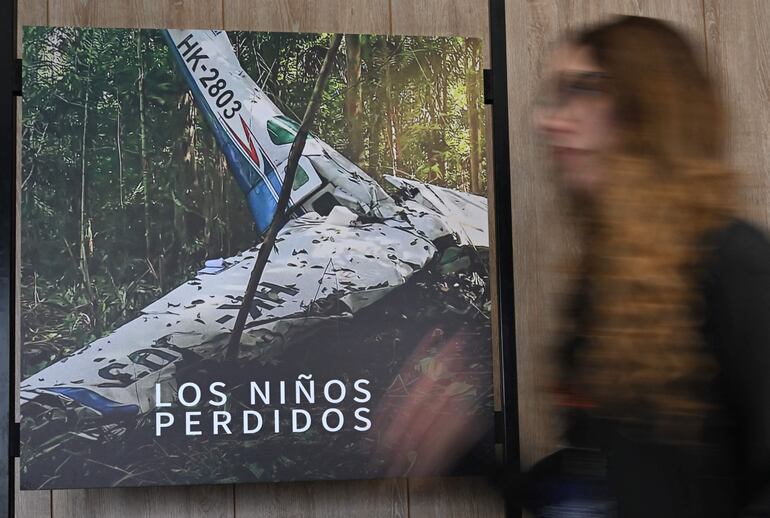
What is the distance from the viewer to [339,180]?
1.57 meters

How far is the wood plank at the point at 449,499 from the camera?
1.73 meters

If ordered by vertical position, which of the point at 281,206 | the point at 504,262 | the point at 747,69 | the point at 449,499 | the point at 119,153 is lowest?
the point at 449,499

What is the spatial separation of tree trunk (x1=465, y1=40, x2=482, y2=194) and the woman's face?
0.94 m

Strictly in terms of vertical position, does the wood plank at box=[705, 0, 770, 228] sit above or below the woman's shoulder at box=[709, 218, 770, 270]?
above

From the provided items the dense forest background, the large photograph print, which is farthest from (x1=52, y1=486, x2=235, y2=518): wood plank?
the dense forest background

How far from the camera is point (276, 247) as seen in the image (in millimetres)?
1537

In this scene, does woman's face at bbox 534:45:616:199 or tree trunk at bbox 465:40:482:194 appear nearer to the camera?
woman's face at bbox 534:45:616:199

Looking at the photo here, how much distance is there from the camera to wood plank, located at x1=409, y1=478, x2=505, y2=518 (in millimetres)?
1728

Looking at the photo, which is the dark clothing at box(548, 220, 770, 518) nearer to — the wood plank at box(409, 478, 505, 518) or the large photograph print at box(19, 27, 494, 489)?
the large photograph print at box(19, 27, 494, 489)

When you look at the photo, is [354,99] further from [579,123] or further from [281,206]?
[579,123]

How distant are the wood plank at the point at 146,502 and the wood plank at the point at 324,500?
1.5 inches

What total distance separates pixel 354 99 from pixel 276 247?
306 millimetres

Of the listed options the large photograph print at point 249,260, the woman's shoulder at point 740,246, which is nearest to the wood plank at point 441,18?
the large photograph print at point 249,260

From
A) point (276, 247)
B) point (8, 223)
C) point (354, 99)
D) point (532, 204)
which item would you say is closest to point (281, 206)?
point (276, 247)
